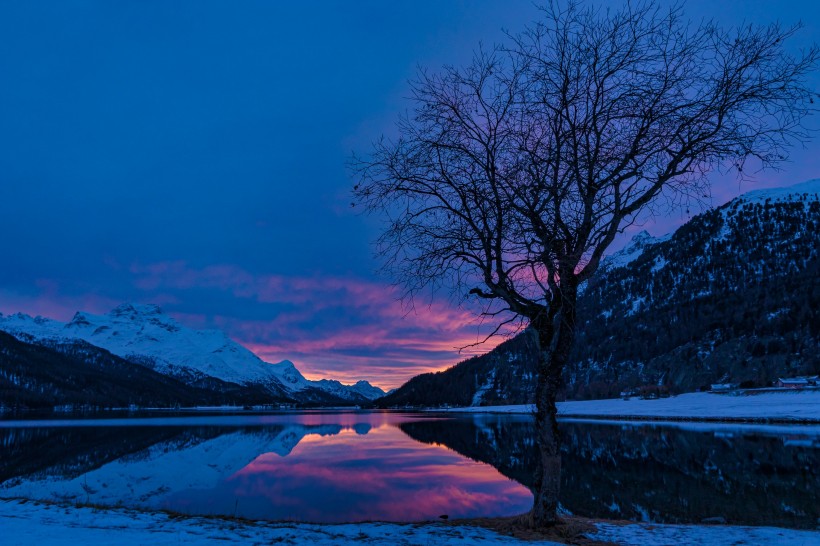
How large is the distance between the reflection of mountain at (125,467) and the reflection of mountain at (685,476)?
59.3 feet

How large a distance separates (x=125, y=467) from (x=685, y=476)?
3335cm

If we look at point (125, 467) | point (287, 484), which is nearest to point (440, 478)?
point (287, 484)

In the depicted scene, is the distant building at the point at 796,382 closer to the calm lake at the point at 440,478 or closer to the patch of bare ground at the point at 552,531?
the calm lake at the point at 440,478

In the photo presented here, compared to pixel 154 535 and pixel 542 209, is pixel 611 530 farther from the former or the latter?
pixel 154 535

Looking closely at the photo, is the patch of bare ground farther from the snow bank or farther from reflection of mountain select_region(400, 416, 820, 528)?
reflection of mountain select_region(400, 416, 820, 528)

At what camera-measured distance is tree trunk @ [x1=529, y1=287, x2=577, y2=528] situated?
43.7 feet

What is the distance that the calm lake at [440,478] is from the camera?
2123 cm

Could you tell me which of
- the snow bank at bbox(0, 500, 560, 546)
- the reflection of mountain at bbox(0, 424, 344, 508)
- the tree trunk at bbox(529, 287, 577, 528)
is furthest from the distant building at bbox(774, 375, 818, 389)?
the snow bank at bbox(0, 500, 560, 546)

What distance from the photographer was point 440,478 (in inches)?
1220

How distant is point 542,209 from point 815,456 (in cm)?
2857

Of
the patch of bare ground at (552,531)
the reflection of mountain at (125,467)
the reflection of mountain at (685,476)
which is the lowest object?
the reflection of mountain at (685,476)

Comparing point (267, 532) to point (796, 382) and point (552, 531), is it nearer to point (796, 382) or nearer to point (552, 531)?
point (552, 531)

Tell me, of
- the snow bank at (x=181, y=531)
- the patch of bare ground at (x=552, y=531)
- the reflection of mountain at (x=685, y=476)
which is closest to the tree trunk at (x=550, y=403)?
the patch of bare ground at (x=552, y=531)

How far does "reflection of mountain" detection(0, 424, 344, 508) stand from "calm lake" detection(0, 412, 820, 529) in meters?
0.10
